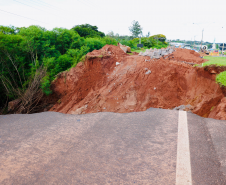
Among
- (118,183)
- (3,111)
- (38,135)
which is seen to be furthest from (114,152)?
(3,111)

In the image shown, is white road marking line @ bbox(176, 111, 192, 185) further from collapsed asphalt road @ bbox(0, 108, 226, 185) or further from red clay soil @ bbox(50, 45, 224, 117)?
red clay soil @ bbox(50, 45, 224, 117)

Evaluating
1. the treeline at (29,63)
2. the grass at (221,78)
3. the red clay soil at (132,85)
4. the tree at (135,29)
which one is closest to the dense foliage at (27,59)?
the treeline at (29,63)

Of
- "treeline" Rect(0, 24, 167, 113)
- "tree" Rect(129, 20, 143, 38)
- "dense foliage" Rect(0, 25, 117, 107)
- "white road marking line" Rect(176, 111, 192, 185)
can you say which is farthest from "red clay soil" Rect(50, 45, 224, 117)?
"tree" Rect(129, 20, 143, 38)

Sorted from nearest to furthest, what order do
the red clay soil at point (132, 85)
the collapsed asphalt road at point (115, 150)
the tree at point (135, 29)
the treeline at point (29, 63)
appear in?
the collapsed asphalt road at point (115, 150)
the red clay soil at point (132, 85)
the treeline at point (29, 63)
the tree at point (135, 29)

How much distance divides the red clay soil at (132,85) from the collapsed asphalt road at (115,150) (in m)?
2.43

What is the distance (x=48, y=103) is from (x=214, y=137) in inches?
456

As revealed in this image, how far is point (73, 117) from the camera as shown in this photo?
17.8ft

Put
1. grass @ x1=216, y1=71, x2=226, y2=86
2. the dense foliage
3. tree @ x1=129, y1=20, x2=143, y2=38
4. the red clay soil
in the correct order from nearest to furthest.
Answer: grass @ x1=216, y1=71, x2=226, y2=86 < the red clay soil < the dense foliage < tree @ x1=129, y1=20, x2=143, y2=38

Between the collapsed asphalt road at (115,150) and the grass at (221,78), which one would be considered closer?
the collapsed asphalt road at (115,150)

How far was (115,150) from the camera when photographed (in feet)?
11.6

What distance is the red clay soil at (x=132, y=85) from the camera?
7598 millimetres

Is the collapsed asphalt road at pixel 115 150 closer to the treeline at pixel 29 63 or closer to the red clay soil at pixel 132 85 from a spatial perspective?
the red clay soil at pixel 132 85

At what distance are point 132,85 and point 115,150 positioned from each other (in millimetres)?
5684

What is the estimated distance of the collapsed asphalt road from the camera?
2.83 meters
